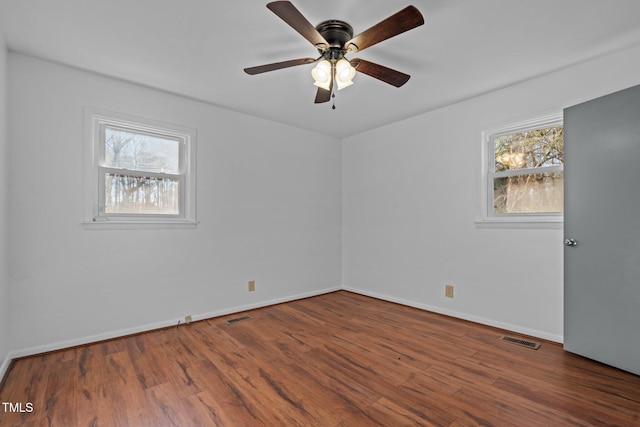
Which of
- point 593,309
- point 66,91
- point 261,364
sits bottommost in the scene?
point 261,364

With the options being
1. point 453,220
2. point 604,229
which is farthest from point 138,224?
point 604,229

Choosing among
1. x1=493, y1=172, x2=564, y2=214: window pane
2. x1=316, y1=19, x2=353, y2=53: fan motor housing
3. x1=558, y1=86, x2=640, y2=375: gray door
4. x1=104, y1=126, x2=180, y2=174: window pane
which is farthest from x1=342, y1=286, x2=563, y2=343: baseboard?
x1=104, y1=126, x2=180, y2=174: window pane

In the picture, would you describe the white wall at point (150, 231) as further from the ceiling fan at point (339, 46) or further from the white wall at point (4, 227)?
the ceiling fan at point (339, 46)

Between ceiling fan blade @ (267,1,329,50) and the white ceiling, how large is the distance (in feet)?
0.69

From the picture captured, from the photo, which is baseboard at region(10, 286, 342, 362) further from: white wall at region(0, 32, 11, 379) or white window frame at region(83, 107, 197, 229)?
white window frame at region(83, 107, 197, 229)

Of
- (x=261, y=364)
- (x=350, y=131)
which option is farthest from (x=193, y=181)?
(x=350, y=131)

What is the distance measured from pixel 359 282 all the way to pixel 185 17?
3.78 metres

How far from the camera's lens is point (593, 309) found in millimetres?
2385

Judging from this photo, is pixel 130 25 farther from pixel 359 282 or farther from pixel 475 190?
pixel 359 282

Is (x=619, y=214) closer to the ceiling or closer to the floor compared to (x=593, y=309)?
closer to the ceiling

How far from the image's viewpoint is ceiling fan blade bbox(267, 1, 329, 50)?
5.04ft

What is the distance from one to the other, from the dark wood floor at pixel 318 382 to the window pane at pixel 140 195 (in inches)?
48.1

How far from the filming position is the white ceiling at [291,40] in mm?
1927

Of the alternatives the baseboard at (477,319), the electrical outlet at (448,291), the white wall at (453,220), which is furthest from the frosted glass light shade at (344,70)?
the baseboard at (477,319)
